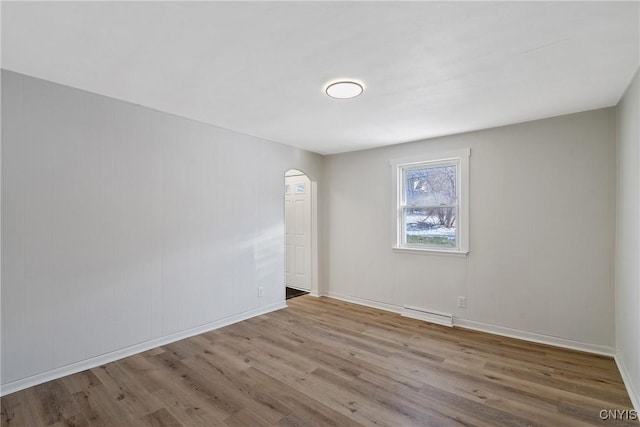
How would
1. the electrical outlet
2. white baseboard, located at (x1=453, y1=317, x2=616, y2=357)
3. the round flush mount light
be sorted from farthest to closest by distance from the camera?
the electrical outlet < white baseboard, located at (x1=453, y1=317, x2=616, y2=357) < the round flush mount light

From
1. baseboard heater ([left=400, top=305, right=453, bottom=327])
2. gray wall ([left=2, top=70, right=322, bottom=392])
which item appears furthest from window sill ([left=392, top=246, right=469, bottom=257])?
gray wall ([left=2, top=70, right=322, bottom=392])

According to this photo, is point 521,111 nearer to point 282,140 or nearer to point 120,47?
point 282,140

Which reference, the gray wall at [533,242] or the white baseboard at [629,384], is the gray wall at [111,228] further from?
the white baseboard at [629,384]

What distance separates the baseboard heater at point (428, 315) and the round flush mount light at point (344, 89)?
296cm

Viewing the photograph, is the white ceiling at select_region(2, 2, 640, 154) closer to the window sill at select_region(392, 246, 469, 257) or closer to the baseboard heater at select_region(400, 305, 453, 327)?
the window sill at select_region(392, 246, 469, 257)

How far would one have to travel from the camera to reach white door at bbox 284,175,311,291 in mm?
5458

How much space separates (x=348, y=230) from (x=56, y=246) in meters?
3.63

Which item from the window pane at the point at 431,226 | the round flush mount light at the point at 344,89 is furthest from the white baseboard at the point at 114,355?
the round flush mount light at the point at 344,89

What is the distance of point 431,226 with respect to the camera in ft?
13.8

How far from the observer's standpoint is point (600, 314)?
9.81 ft

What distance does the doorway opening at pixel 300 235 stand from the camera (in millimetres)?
Answer: 5344

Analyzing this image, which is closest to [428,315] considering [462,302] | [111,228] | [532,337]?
[462,302]

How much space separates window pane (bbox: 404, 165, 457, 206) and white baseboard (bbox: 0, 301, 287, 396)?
2.74 m

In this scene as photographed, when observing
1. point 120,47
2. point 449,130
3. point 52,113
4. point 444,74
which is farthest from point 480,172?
point 52,113
